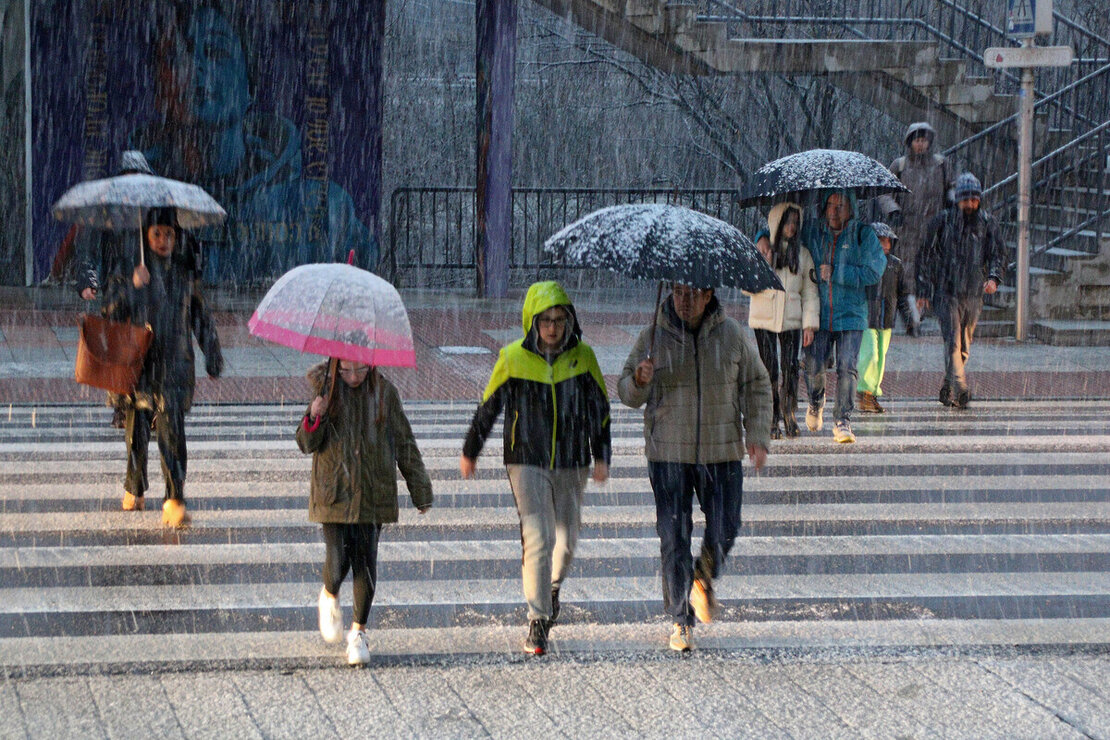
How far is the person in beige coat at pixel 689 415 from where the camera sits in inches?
232

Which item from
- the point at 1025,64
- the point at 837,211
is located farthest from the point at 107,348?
the point at 1025,64

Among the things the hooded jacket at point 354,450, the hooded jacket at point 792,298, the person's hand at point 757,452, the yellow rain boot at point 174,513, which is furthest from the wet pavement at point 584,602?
the hooded jacket at point 792,298

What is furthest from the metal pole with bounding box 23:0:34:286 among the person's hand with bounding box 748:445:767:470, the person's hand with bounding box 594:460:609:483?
the person's hand with bounding box 748:445:767:470

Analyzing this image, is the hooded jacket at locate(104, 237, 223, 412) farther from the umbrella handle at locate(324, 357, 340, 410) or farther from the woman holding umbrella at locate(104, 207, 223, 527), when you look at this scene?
the umbrella handle at locate(324, 357, 340, 410)

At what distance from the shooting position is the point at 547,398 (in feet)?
18.8

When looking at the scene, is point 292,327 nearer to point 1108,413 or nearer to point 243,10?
point 1108,413

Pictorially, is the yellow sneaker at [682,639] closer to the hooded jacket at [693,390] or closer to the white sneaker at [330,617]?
the hooded jacket at [693,390]

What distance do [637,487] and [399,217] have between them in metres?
A: 13.1

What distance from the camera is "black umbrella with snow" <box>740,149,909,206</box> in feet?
30.8

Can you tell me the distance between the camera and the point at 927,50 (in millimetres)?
19031

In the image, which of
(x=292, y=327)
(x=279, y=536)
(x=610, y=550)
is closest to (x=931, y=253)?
(x=610, y=550)

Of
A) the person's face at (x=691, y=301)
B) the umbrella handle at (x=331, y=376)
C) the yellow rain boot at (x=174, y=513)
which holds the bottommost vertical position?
the yellow rain boot at (x=174, y=513)

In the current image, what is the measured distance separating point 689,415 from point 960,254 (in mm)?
6700

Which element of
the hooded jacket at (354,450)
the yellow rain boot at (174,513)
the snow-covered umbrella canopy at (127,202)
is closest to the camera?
the hooded jacket at (354,450)
